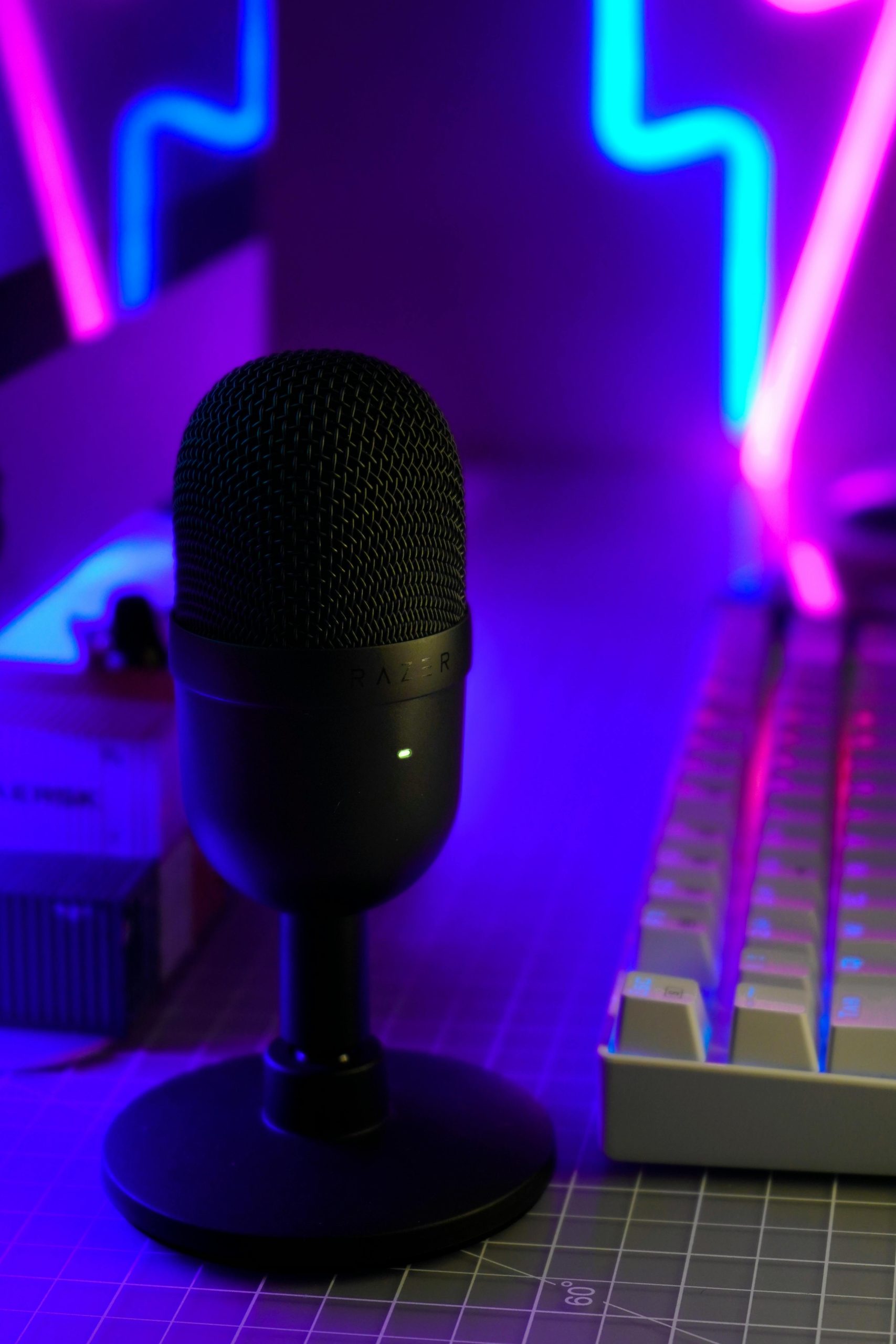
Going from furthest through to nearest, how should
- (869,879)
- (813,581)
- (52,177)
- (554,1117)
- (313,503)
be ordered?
(813,581)
(52,177)
(869,879)
(554,1117)
(313,503)

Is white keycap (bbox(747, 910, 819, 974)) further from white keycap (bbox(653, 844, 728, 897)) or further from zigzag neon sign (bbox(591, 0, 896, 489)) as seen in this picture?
zigzag neon sign (bbox(591, 0, 896, 489))

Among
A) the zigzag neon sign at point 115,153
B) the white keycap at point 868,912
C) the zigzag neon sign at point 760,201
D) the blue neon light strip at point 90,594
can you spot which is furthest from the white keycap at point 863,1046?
the zigzag neon sign at point 760,201

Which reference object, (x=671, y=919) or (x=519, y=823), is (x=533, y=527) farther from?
(x=671, y=919)

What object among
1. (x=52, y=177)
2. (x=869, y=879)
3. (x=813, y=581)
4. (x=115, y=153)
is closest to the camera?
(x=869, y=879)

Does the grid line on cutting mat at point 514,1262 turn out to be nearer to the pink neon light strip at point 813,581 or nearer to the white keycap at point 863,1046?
the white keycap at point 863,1046

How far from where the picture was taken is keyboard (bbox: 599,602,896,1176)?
0.53 metres

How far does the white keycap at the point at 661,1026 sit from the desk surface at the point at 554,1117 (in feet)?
0.13

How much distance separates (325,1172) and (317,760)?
0.14 metres

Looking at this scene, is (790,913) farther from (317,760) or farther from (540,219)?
(540,219)

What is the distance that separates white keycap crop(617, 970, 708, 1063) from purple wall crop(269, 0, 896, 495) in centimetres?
106

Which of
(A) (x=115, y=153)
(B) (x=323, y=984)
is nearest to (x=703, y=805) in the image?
(B) (x=323, y=984)

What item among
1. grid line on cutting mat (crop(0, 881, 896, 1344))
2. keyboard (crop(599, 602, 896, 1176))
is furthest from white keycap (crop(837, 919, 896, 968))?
grid line on cutting mat (crop(0, 881, 896, 1344))

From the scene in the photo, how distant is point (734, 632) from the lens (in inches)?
41.3

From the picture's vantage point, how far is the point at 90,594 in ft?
2.71
